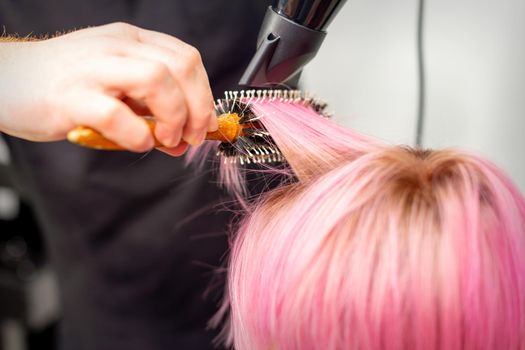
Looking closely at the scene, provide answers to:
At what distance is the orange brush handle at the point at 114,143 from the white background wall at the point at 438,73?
10.7 inches

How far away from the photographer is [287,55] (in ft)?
1.75

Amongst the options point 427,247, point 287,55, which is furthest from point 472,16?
point 427,247

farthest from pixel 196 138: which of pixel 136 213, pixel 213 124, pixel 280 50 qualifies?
pixel 136 213

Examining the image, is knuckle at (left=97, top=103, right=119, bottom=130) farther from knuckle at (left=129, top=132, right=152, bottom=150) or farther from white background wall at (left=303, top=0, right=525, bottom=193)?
white background wall at (left=303, top=0, right=525, bottom=193)

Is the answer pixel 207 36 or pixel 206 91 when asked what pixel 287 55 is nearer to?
pixel 206 91

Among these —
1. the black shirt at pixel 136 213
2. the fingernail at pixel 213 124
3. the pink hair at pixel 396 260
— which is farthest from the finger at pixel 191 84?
the black shirt at pixel 136 213

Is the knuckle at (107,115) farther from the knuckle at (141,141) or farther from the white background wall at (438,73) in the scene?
the white background wall at (438,73)

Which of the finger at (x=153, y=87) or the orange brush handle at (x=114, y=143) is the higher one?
the finger at (x=153, y=87)

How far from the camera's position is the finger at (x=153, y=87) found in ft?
1.32

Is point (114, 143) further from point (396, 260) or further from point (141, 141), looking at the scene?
point (396, 260)

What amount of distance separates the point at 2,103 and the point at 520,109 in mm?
610

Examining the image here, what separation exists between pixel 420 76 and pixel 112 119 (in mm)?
468

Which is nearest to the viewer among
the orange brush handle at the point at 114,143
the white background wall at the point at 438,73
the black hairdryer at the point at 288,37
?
the orange brush handle at the point at 114,143

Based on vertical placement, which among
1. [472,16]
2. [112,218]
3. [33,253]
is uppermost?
[472,16]
